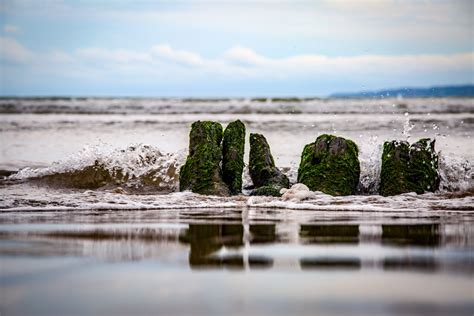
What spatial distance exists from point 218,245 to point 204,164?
4135 mm

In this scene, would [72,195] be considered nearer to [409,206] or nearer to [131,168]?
[131,168]

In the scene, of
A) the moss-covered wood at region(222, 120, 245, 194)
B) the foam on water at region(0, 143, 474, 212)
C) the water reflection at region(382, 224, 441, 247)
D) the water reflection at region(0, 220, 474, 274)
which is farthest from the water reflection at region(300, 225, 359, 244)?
the moss-covered wood at region(222, 120, 245, 194)

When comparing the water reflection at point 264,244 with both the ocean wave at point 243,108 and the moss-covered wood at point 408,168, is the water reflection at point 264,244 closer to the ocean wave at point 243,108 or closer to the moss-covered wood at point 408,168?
the moss-covered wood at point 408,168

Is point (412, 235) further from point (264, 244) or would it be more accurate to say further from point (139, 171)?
point (139, 171)

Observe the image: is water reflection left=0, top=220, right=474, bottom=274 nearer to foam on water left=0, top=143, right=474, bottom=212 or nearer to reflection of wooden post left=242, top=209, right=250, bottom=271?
reflection of wooden post left=242, top=209, right=250, bottom=271

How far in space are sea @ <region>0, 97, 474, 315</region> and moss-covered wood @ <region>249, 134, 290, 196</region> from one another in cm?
40

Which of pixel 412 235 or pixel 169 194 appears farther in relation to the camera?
pixel 169 194

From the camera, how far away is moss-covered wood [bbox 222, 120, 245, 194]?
970 centimetres

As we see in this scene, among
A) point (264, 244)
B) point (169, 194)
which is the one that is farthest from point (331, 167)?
point (264, 244)

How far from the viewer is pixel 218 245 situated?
5457mm

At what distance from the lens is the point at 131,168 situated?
1110 cm

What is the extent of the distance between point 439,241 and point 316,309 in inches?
96.3

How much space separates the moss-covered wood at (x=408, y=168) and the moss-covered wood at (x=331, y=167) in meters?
0.42

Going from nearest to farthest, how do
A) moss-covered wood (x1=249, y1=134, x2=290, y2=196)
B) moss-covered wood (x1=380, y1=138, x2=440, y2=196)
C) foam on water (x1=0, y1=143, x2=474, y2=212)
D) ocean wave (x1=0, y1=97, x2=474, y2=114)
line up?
foam on water (x1=0, y1=143, x2=474, y2=212), moss-covered wood (x1=380, y1=138, x2=440, y2=196), moss-covered wood (x1=249, y1=134, x2=290, y2=196), ocean wave (x1=0, y1=97, x2=474, y2=114)
